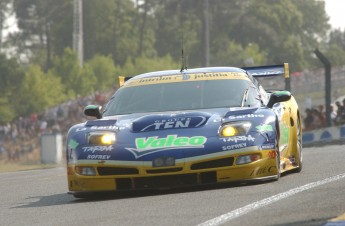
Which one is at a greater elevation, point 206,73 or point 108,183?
point 206,73

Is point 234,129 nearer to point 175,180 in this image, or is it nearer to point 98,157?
point 175,180

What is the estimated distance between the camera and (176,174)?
11.4 m

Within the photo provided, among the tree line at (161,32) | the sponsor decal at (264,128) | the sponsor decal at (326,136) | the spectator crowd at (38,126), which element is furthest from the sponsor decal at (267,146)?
the tree line at (161,32)

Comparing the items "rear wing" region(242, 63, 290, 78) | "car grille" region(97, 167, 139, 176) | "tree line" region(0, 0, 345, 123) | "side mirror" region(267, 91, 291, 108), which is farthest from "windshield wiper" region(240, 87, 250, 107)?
"tree line" region(0, 0, 345, 123)

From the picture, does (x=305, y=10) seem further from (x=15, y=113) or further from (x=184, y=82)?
(x=184, y=82)

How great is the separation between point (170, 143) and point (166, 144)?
0.04m

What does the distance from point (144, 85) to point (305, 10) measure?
493ft

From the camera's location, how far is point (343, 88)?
40469 millimetres

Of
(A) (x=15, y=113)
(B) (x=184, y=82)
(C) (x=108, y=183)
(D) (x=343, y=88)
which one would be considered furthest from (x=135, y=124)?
(A) (x=15, y=113)

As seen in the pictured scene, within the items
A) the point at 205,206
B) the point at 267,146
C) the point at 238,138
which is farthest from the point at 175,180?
the point at 205,206

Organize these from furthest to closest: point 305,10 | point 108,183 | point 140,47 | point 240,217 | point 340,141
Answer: point 305,10 < point 140,47 < point 340,141 < point 108,183 < point 240,217

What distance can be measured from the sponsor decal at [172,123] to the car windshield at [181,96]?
2.70 ft

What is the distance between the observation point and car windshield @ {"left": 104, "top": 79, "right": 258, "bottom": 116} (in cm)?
1269

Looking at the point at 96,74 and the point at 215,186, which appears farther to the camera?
the point at 96,74
